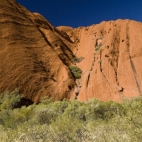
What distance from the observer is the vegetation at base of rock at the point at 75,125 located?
1318cm

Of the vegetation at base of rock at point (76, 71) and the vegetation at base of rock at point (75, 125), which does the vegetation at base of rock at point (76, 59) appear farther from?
the vegetation at base of rock at point (75, 125)

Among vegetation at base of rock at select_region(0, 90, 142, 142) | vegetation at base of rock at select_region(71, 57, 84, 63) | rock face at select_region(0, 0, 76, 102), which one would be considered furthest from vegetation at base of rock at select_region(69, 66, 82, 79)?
vegetation at base of rock at select_region(0, 90, 142, 142)

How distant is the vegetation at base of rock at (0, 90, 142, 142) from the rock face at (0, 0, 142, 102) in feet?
27.0

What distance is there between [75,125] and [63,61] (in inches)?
1679

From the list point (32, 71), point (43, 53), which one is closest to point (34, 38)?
point (43, 53)

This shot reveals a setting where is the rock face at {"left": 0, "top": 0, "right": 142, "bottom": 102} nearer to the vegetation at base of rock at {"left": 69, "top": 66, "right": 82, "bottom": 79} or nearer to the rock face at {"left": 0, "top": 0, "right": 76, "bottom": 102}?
the rock face at {"left": 0, "top": 0, "right": 76, "bottom": 102}

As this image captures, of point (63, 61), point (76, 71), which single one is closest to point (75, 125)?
point (76, 71)

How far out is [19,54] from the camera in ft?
175

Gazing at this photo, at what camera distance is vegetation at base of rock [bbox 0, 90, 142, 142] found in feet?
43.2

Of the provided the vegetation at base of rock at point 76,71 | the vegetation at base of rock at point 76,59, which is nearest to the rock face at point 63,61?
the vegetation at base of rock at point 76,59

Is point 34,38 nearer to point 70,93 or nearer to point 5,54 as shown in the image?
point 5,54

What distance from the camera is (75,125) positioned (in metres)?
20.0

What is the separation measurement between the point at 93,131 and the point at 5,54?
1489 inches

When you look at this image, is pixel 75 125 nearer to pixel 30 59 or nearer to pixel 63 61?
pixel 30 59
